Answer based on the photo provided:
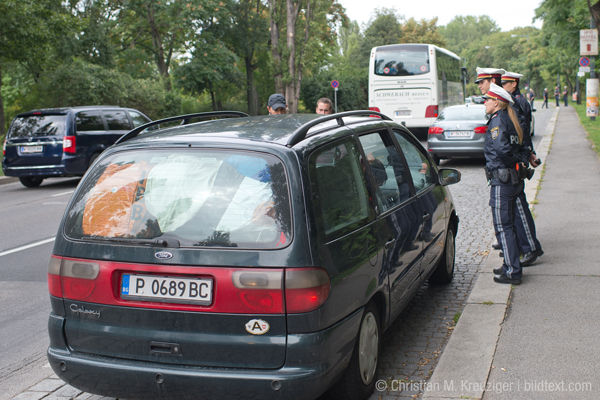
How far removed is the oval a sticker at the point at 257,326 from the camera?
278cm

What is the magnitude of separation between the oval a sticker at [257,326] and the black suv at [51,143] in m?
12.2

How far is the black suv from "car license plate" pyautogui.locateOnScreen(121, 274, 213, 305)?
38.9 ft

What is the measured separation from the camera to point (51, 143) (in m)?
13.9

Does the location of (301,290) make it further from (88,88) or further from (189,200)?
(88,88)

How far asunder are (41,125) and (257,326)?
12826 mm

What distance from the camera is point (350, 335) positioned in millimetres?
3064

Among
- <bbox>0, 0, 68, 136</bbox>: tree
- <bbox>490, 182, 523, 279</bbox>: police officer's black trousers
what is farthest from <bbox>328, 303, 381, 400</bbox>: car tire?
<bbox>0, 0, 68, 136</bbox>: tree

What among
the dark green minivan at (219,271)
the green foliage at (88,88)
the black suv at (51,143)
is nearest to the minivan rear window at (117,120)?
the black suv at (51,143)

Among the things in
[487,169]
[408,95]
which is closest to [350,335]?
[487,169]

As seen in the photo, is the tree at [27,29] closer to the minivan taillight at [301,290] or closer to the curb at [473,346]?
the curb at [473,346]

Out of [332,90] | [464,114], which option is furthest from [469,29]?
[464,114]

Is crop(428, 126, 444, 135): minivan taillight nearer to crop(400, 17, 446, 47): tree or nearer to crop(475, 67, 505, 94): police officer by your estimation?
crop(475, 67, 505, 94): police officer

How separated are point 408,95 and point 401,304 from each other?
1985 centimetres

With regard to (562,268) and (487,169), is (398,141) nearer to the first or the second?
(487,169)
